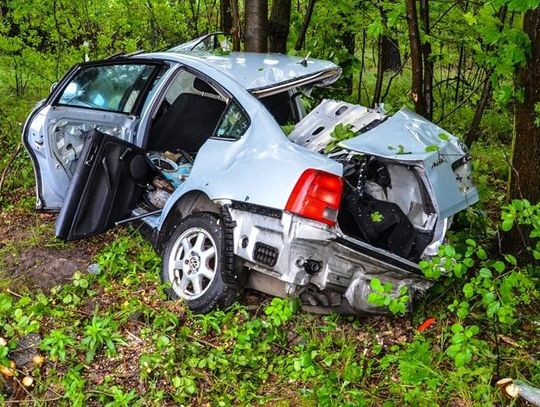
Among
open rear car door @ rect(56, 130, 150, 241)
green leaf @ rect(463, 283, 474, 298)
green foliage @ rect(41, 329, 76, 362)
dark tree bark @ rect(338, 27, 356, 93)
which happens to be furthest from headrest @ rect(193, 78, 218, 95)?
green leaf @ rect(463, 283, 474, 298)

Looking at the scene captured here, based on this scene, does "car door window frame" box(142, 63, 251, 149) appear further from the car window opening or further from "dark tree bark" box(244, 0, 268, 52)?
"dark tree bark" box(244, 0, 268, 52)

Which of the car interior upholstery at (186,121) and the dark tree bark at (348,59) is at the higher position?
the dark tree bark at (348,59)

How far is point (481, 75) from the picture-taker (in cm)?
875

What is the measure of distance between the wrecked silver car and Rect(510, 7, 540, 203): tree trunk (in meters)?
0.45

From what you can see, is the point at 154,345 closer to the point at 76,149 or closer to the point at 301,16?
the point at 76,149

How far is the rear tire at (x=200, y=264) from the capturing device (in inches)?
144

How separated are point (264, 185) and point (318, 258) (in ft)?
1.84

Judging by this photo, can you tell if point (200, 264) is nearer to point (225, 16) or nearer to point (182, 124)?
point (182, 124)

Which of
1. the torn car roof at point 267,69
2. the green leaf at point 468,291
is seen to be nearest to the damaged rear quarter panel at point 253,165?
the torn car roof at point 267,69

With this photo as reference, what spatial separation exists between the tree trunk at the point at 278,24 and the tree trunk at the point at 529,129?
380cm

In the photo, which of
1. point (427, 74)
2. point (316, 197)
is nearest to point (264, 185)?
point (316, 197)

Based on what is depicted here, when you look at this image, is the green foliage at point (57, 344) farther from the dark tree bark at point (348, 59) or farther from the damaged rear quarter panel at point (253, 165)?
the dark tree bark at point (348, 59)

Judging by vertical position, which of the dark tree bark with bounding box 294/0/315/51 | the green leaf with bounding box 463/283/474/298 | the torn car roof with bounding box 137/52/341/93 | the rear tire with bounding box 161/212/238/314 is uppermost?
the dark tree bark with bounding box 294/0/315/51

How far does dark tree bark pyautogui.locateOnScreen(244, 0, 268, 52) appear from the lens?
19.9 feet
